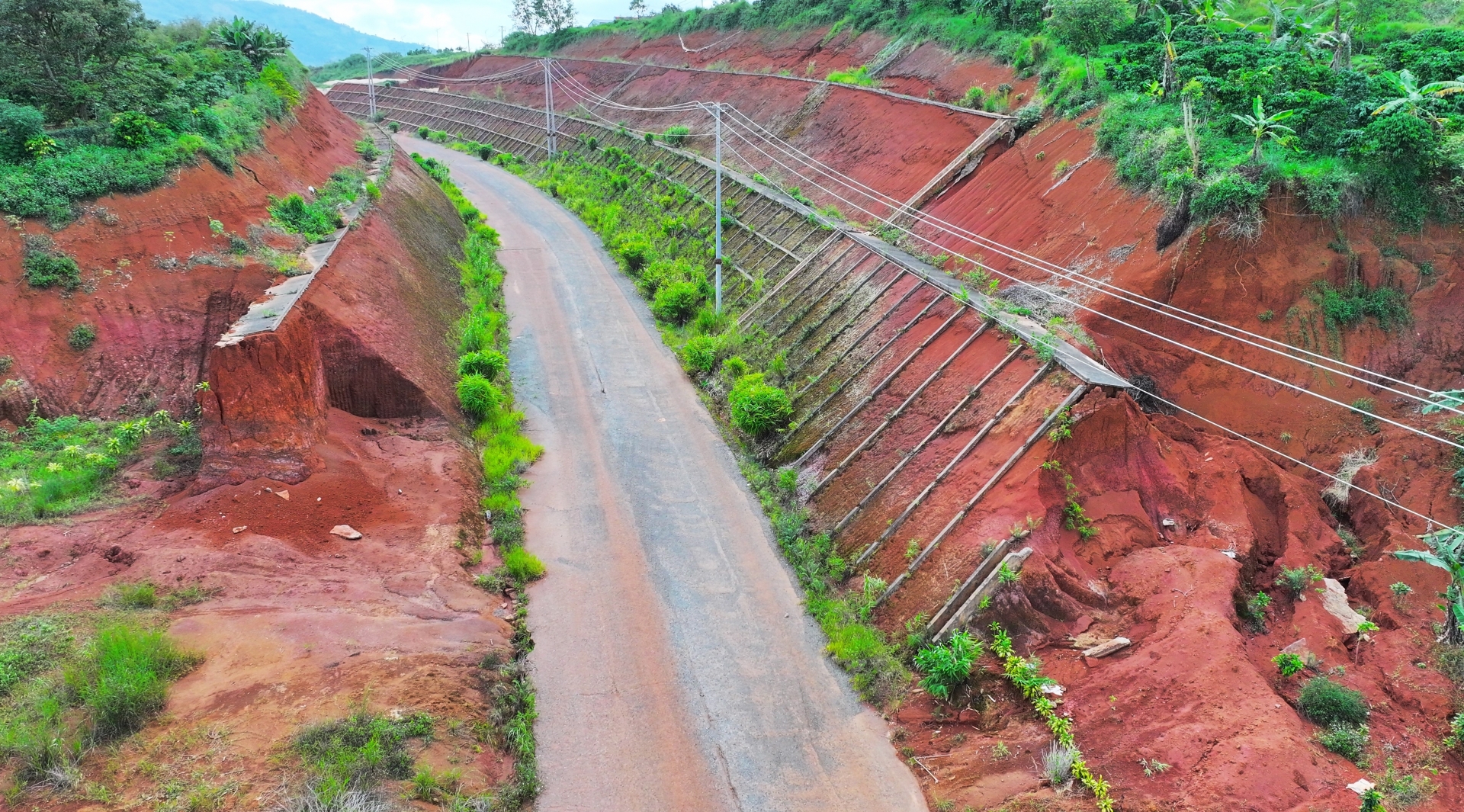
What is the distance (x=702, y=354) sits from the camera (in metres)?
24.7

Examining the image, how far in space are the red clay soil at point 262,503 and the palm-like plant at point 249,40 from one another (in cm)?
973

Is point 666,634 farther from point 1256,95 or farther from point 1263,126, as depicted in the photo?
point 1256,95

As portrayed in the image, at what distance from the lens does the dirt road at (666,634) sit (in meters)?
11.6

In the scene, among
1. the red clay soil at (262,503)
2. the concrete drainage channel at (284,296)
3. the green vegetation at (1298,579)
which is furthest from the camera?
the concrete drainage channel at (284,296)

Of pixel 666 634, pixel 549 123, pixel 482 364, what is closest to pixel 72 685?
pixel 666 634

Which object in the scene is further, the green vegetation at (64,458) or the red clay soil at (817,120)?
the red clay soil at (817,120)

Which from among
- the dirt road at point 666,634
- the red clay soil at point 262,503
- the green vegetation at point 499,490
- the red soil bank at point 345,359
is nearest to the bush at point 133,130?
the red clay soil at point 262,503

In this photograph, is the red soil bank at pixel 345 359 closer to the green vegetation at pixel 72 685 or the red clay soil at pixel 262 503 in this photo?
the red clay soil at pixel 262 503

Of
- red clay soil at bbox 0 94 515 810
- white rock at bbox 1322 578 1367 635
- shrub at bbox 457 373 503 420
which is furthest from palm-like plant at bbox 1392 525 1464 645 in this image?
shrub at bbox 457 373 503 420

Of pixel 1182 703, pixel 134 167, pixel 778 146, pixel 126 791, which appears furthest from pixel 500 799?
pixel 778 146

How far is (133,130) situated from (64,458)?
1042 cm

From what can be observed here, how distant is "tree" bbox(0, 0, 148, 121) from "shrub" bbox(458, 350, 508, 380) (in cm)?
1208

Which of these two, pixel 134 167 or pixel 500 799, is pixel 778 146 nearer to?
pixel 134 167

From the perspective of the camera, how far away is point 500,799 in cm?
1069
